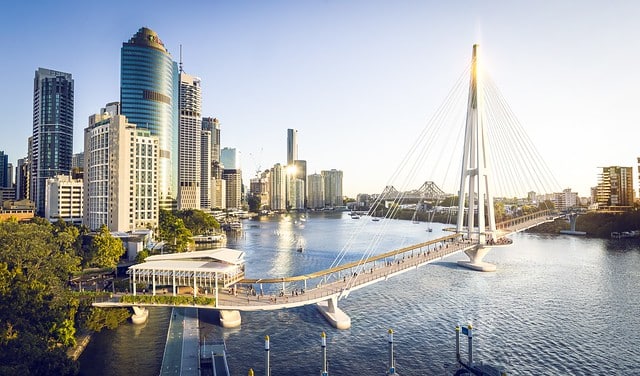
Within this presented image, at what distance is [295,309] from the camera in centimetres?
4603

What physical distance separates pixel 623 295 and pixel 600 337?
19421 millimetres

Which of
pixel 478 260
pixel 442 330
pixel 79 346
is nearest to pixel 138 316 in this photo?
pixel 79 346

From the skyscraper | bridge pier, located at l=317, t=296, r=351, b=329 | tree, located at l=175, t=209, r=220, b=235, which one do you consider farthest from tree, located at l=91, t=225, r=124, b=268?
the skyscraper

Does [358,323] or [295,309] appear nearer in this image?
[358,323]

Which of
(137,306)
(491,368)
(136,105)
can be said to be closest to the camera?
(491,368)

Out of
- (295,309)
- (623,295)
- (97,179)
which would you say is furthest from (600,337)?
(97,179)

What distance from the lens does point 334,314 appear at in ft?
136

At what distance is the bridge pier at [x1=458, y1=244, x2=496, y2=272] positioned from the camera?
6713 centimetres

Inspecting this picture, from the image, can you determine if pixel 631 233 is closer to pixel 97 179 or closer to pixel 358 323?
pixel 358 323

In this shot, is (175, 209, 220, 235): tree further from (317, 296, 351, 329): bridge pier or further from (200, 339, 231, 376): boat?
(200, 339, 231, 376): boat

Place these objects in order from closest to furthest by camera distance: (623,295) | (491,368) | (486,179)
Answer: (491,368), (623,295), (486,179)

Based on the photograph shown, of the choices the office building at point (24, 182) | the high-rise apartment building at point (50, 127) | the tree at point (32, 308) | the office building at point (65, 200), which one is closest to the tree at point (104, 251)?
the tree at point (32, 308)

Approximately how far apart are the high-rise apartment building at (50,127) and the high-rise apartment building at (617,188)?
674 feet

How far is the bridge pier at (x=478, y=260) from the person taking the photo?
A: 67131 mm
